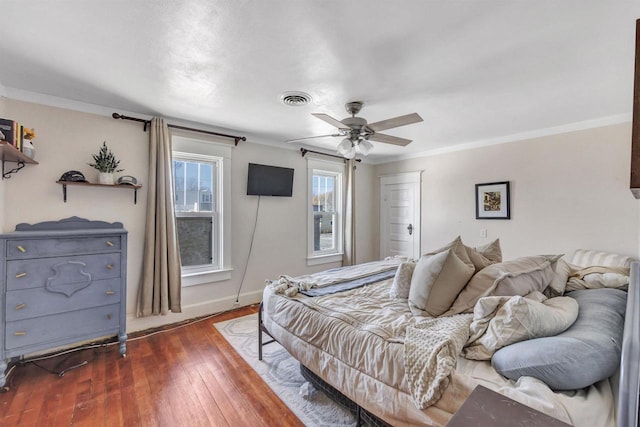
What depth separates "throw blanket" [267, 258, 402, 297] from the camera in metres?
2.29

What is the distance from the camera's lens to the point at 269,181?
12.9ft

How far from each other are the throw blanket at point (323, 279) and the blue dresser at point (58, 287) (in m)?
1.38

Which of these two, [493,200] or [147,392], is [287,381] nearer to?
[147,392]

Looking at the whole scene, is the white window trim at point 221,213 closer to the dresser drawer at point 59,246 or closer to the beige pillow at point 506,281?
the dresser drawer at point 59,246

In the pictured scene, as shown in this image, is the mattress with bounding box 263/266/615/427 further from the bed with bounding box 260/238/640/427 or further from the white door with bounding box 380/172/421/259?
the white door with bounding box 380/172/421/259

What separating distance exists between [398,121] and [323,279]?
1.51m

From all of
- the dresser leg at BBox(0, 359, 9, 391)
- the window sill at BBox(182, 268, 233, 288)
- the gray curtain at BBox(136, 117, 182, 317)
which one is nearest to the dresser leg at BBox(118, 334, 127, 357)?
the gray curtain at BBox(136, 117, 182, 317)

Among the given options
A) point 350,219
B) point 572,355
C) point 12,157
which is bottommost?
point 572,355

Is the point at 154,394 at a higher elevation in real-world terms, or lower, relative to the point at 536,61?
lower

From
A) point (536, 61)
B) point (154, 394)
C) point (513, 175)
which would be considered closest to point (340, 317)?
point (154, 394)

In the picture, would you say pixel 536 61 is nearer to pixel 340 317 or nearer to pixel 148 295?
pixel 340 317

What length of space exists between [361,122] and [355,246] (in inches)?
116

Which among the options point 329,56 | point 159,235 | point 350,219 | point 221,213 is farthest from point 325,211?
point 329,56

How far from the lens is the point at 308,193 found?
4457mm
